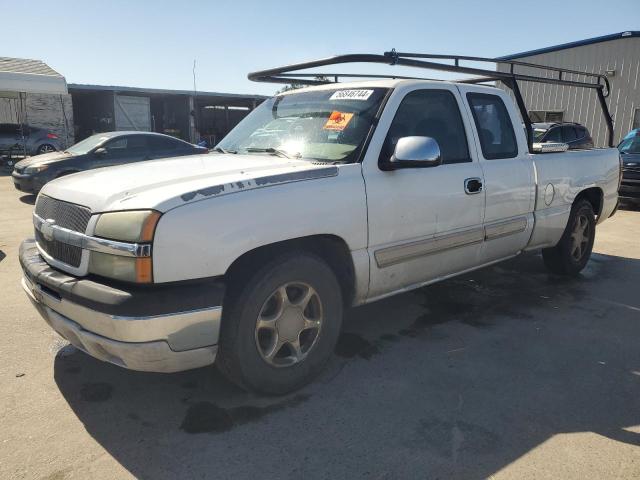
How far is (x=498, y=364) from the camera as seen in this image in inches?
132

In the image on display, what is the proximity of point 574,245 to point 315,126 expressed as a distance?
341 centimetres

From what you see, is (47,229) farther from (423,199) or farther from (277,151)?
(423,199)

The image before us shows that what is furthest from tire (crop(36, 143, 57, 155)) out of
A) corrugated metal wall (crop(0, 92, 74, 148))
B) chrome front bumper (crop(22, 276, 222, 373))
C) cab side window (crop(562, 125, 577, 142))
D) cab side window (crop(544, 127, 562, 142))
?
chrome front bumper (crop(22, 276, 222, 373))

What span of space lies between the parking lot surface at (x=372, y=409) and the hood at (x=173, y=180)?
1.13 metres

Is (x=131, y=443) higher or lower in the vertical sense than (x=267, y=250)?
lower

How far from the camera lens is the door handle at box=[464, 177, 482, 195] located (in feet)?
12.1

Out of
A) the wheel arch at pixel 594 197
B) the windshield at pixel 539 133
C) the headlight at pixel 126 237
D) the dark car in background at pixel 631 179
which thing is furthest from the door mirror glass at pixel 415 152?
the windshield at pixel 539 133

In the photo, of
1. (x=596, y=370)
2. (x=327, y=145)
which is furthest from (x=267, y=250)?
(x=596, y=370)

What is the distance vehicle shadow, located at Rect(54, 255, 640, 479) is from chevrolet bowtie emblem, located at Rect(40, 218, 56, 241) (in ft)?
2.94

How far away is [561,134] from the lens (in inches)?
452

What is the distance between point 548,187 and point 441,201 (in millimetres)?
1611

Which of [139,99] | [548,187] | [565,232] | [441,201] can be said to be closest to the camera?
[441,201]

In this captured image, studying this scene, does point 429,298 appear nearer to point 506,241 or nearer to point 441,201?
point 506,241

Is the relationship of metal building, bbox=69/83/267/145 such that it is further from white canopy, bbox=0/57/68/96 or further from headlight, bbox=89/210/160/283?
headlight, bbox=89/210/160/283
